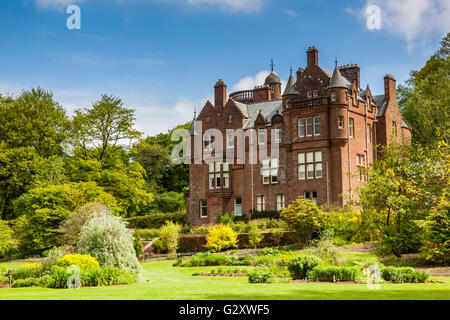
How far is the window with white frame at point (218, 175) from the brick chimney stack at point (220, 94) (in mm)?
5738

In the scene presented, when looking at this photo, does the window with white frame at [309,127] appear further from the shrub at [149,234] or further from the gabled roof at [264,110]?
the shrub at [149,234]

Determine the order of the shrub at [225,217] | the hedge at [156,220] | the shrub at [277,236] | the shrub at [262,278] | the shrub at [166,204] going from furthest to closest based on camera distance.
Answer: the shrub at [166,204] → the hedge at [156,220] → the shrub at [225,217] → the shrub at [277,236] → the shrub at [262,278]

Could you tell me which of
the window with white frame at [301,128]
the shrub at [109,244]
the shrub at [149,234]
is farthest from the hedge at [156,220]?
the shrub at [109,244]

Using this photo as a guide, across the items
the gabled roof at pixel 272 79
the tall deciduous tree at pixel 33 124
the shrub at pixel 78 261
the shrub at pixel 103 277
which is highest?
the gabled roof at pixel 272 79

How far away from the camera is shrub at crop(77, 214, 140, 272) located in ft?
68.9

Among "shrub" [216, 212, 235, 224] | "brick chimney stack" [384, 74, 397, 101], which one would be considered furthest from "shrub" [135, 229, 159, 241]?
"brick chimney stack" [384, 74, 397, 101]

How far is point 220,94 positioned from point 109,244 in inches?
1215

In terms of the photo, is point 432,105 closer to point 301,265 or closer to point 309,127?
point 309,127

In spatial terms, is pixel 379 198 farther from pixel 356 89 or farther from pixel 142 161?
pixel 142 161

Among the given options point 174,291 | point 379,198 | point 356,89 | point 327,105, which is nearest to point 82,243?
point 174,291

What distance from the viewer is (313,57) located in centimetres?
4388

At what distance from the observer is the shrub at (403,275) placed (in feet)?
53.7

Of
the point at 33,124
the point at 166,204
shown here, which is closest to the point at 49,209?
the point at 33,124
